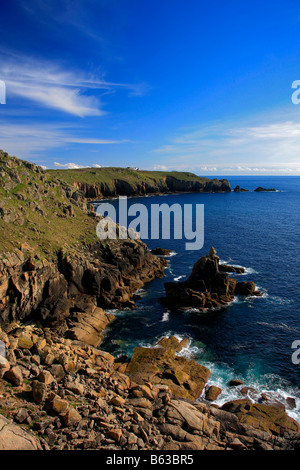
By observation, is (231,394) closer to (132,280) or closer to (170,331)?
(170,331)

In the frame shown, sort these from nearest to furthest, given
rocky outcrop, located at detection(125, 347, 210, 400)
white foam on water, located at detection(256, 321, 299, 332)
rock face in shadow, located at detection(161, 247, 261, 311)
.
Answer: rocky outcrop, located at detection(125, 347, 210, 400), white foam on water, located at detection(256, 321, 299, 332), rock face in shadow, located at detection(161, 247, 261, 311)

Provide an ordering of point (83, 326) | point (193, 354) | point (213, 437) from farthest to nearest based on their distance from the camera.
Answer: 1. point (83, 326)
2. point (193, 354)
3. point (213, 437)

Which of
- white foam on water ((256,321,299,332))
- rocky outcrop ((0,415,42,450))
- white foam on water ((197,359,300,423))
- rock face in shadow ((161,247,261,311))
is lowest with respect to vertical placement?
white foam on water ((197,359,300,423))

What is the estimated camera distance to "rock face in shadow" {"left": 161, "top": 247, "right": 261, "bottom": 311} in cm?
5762

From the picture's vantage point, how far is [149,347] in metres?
43.5

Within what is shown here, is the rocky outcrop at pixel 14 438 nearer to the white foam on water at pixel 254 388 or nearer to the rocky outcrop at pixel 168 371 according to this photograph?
the rocky outcrop at pixel 168 371

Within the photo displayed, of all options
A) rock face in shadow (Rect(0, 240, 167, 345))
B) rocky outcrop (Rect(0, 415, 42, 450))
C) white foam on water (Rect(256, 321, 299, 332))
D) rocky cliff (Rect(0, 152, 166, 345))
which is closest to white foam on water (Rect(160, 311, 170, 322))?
rock face in shadow (Rect(0, 240, 167, 345))

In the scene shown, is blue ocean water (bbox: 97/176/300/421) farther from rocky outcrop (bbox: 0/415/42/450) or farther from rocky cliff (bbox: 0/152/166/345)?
rocky outcrop (bbox: 0/415/42/450)

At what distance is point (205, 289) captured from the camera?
60.1 metres

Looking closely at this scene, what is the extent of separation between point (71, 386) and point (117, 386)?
495 centimetres

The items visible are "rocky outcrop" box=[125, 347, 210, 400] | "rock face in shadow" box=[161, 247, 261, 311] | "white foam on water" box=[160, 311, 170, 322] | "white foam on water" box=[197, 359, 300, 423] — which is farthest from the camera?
"rock face in shadow" box=[161, 247, 261, 311]

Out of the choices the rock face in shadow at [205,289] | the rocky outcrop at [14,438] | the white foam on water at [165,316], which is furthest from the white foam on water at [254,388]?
the rocky outcrop at [14,438]

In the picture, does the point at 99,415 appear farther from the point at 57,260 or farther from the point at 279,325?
the point at 279,325

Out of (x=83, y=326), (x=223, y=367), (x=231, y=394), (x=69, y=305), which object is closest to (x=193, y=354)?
(x=223, y=367)
